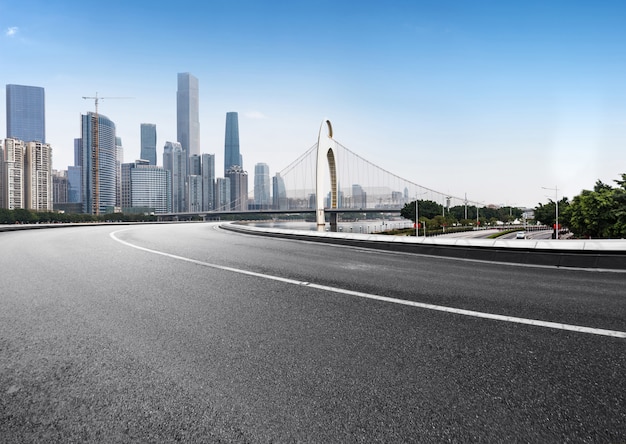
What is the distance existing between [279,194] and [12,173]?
140794 mm

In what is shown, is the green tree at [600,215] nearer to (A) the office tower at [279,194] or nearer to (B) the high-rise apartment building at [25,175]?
(A) the office tower at [279,194]

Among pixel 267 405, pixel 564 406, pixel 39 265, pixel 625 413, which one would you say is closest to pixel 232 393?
pixel 267 405

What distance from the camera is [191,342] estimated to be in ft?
10.2

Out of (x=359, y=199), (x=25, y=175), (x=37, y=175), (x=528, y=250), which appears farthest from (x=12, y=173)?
(x=528, y=250)

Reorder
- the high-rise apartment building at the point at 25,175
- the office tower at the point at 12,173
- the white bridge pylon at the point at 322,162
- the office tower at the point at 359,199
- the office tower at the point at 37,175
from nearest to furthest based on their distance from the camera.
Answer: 1. the white bridge pylon at the point at 322,162
2. the office tower at the point at 359,199
3. the office tower at the point at 12,173
4. the high-rise apartment building at the point at 25,175
5. the office tower at the point at 37,175

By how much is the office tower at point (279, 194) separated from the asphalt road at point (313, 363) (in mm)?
75422

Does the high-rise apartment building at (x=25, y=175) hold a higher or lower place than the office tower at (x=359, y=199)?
higher

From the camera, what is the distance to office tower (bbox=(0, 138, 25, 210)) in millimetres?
147750

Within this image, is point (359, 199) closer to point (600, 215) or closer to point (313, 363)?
point (600, 215)

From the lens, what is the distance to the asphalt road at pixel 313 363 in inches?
74.8

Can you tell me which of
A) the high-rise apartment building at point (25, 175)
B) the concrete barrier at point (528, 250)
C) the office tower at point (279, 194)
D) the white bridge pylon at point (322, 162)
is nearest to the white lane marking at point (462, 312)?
the concrete barrier at point (528, 250)

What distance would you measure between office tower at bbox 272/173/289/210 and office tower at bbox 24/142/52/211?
133 metres

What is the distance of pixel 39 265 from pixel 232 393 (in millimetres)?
7909

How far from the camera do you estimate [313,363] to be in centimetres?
265
